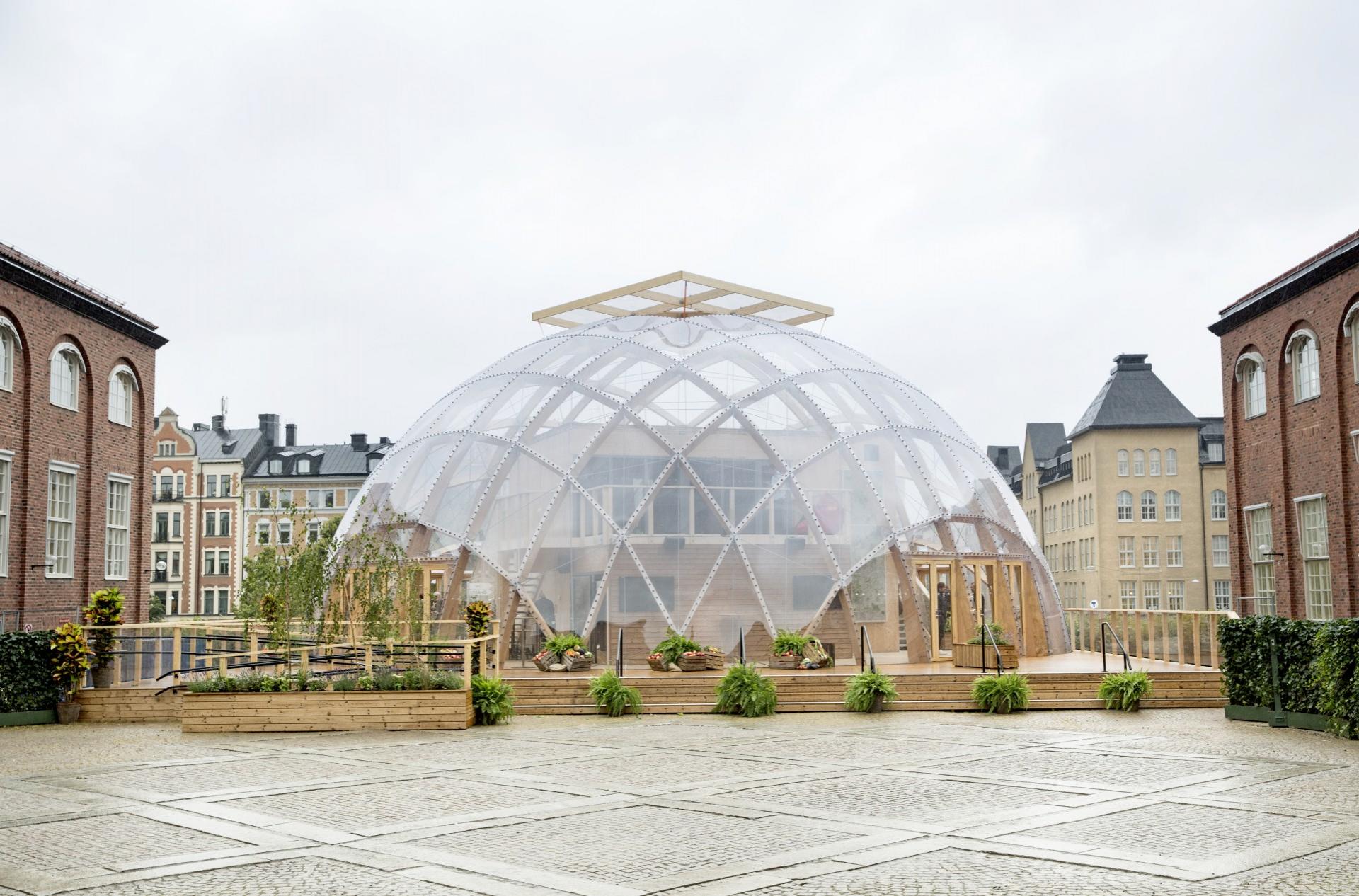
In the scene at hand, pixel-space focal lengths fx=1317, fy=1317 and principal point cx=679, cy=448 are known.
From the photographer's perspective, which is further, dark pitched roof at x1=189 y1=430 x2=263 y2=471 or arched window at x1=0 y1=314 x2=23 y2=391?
dark pitched roof at x1=189 y1=430 x2=263 y2=471

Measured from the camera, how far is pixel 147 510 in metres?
30.5

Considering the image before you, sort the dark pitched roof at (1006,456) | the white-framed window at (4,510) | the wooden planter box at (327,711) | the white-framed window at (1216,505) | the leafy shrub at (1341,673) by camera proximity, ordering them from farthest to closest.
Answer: the dark pitched roof at (1006,456), the white-framed window at (1216,505), the white-framed window at (4,510), the wooden planter box at (327,711), the leafy shrub at (1341,673)

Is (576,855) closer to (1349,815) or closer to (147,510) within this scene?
(1349,815)

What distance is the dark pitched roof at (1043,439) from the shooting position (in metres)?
79.8

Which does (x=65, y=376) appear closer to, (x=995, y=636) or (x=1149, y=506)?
(x=995, y=636)

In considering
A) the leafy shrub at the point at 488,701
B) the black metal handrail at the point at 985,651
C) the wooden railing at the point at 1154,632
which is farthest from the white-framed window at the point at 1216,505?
the leafy shrub at the point at 488,701

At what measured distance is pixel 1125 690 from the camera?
1941cm

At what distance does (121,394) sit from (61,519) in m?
3.94

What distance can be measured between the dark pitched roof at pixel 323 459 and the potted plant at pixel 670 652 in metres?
57.9

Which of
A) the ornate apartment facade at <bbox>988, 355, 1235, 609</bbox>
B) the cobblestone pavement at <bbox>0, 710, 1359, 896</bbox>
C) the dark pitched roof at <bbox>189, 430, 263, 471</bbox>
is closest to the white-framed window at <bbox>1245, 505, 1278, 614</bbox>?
the cobblestone pavement at <bbox>0, 710, 1359, 896</bbox>

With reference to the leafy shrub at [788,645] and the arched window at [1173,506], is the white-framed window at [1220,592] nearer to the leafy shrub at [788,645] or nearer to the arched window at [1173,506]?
the arched window at [1173,506]

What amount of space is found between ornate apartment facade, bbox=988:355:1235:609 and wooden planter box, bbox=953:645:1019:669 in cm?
4419

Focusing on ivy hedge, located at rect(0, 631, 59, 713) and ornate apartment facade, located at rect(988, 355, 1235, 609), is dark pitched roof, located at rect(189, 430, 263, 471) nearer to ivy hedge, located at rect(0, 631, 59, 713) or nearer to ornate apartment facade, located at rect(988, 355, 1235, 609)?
ornate apartment facade, located at rect(988, 355, 1235, 609)

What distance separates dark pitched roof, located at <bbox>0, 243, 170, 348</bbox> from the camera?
2450 cm
